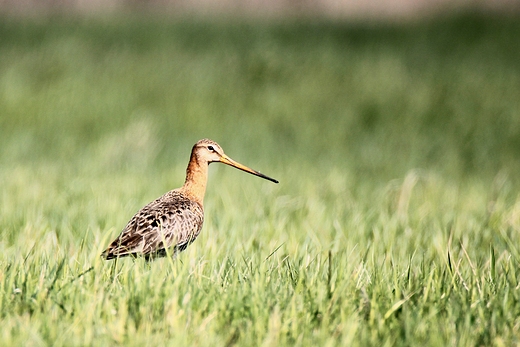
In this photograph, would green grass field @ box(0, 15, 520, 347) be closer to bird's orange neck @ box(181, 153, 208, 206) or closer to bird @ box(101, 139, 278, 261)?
bird @ box(101, 139, 278, 261)

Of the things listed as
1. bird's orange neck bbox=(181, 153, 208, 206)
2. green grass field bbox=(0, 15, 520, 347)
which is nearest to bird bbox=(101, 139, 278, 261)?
bird's orange neck bbox=(181, 153, 208, 206)

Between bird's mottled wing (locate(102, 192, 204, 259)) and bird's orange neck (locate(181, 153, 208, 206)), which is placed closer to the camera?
bird's mottled wing (locate(102, 192, 204, 259))

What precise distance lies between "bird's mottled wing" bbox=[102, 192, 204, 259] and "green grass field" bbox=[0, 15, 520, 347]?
4.1 inches

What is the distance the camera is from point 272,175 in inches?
292

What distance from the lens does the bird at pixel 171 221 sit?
3.80 m

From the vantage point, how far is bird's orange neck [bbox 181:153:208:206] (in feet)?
13.9

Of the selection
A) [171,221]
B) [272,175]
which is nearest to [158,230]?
[171,221]

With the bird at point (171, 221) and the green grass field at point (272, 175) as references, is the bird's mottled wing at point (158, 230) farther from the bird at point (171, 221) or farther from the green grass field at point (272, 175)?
the green grass field at point (272, 175)

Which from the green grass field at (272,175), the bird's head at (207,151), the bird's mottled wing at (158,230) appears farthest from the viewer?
the bird's head at (207,151)

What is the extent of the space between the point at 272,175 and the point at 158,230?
3702 mm

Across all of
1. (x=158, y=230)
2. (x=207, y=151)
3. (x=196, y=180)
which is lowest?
(x=158, y=230)

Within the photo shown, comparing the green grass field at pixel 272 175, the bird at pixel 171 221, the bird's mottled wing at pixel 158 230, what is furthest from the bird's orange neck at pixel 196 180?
the green grass field at pixel 272 175

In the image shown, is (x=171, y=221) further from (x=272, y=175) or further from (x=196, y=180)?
(x=272, y=175)

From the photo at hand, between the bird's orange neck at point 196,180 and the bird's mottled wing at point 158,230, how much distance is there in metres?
0.16
